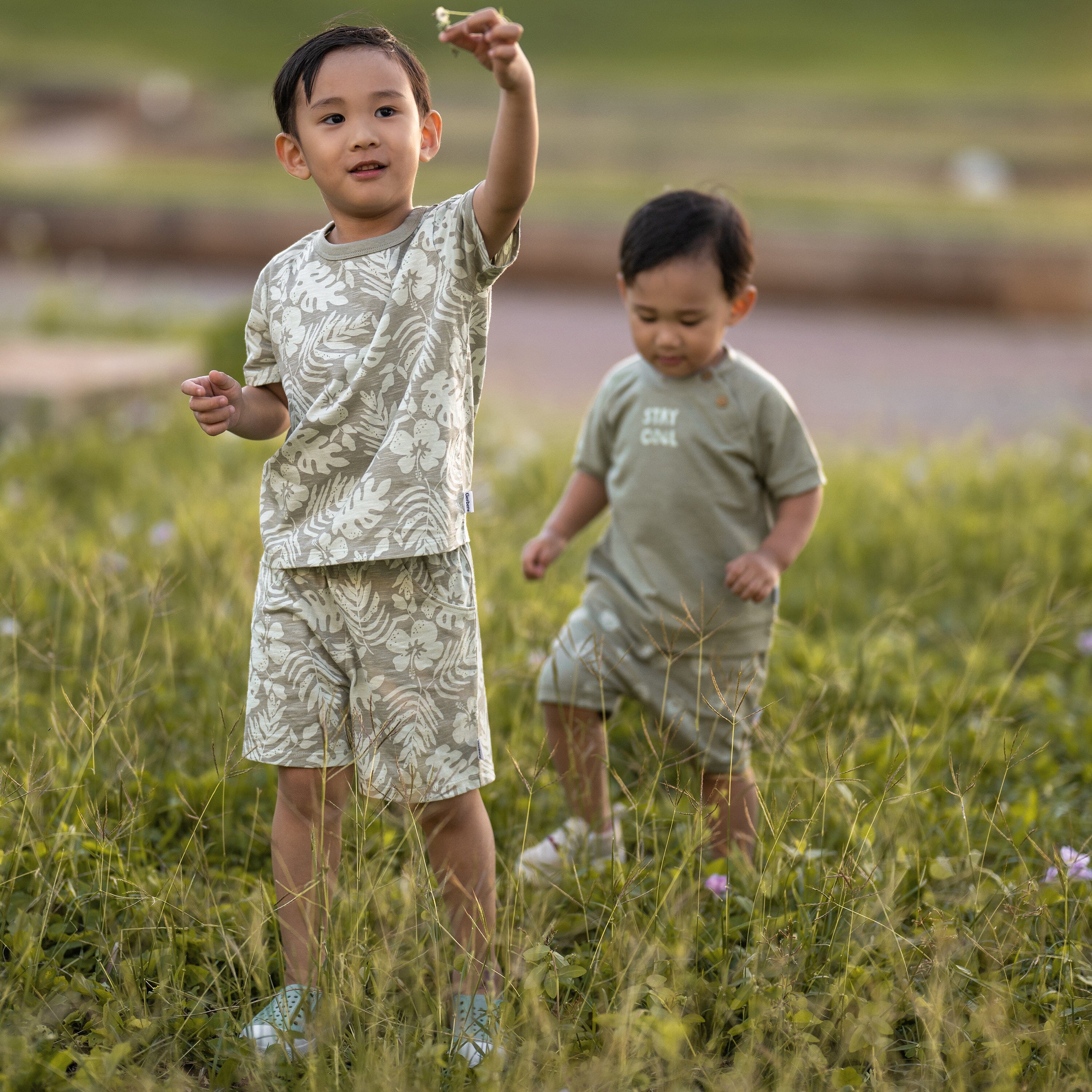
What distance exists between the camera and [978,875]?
228cm

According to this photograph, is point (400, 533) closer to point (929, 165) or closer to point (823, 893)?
point (823, 893)

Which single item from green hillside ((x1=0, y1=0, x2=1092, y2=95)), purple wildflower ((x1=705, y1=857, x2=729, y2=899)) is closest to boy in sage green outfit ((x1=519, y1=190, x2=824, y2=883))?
purple wildflower ((x1=705, y1=857, x2=729, y2=899))

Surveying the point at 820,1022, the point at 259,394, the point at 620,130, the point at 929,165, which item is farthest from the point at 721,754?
the point at 620,130

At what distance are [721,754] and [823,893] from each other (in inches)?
21.7

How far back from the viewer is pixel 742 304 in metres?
2.54

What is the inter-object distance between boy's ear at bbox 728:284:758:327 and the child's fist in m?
0.93

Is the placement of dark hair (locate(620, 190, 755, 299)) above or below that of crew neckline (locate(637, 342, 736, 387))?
above

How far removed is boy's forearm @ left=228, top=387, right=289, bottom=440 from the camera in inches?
81.8

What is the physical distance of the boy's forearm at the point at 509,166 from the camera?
71.4 inches

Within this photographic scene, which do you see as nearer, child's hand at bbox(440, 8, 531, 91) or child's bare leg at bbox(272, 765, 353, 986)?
child's hand at bbox(440, 8, 531, 91)

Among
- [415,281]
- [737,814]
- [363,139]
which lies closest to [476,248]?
[415,281]

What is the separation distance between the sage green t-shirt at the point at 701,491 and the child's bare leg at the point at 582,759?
169 mm

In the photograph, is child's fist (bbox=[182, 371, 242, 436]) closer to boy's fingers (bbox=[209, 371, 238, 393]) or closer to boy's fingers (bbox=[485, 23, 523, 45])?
boy's fingers (bbox=[209, 371, 238, 393])

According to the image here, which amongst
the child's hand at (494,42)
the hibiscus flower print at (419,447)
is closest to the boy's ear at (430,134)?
the child's hand at (494,42)
